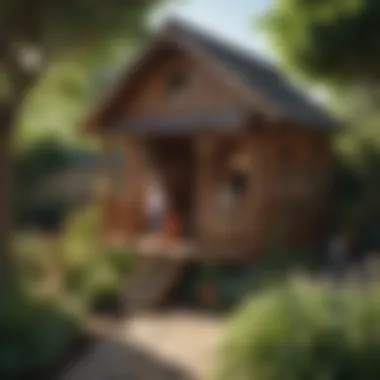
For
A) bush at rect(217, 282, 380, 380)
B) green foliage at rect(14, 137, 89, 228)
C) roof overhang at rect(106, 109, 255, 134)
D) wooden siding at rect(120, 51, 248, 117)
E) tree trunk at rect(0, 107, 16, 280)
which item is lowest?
bush at rect(217, 282, 380, 380)

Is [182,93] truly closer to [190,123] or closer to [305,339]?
[190,123]

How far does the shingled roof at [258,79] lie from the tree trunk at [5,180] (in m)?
2.17

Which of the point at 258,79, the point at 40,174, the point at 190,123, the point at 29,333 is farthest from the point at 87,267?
the point at 40,174

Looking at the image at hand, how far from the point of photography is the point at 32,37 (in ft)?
17.0

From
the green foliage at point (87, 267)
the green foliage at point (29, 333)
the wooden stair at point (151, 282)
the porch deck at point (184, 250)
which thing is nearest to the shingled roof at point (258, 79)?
the porch deck at point (184, 250)

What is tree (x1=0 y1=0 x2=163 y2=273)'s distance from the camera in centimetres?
500

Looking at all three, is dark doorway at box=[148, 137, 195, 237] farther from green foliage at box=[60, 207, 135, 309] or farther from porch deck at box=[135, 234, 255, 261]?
green foliage at box=[60, 207, 135, 309]

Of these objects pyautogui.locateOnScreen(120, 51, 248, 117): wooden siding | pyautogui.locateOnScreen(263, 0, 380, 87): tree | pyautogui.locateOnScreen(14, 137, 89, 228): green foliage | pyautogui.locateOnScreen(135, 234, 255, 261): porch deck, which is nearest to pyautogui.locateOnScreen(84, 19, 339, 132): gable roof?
pyautogui.locateOnScreen(120, 51, 248, 117): wooden siding

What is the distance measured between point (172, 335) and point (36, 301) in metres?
1.15

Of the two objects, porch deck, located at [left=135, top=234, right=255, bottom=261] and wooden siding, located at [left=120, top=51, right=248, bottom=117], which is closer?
porch deck, located at [left=135, top=234, right=255, bottom=261]

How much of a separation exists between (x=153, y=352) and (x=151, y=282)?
1.93 m

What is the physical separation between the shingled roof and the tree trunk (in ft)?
7.11

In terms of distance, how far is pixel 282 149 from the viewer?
7246 mm

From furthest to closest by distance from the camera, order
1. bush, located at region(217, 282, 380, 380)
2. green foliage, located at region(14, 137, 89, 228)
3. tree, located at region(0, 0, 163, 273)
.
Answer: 1. green foliage, located at region(14, 137, 89, 228)
2. tree, located at region(0, 0, 163, 273)
3. bush, located at region(217, 282, 380, 380)
